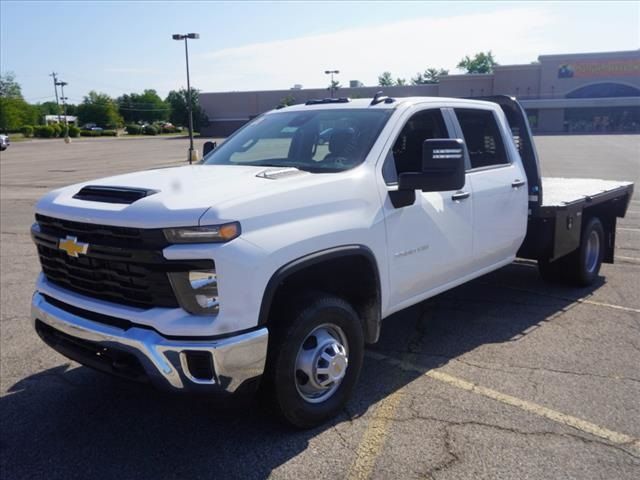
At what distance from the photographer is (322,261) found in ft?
11.7

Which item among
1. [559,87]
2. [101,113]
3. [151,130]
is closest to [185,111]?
[151,130]

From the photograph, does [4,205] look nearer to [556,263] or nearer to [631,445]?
[556,263]

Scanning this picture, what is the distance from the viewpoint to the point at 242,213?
3.17m

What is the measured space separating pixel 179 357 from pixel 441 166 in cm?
196

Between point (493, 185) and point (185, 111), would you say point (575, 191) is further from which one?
point (185, 111)

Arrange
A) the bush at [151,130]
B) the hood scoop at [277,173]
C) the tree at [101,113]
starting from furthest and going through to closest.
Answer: the tree at [101,113]
the bush at [151,130]
the hood scoop at [277,173]

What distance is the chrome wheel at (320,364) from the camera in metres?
3.58

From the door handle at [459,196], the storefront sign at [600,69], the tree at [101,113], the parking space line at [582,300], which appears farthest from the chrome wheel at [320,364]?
the tree at [101,113]

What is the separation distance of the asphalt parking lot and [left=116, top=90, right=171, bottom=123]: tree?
16120 cm

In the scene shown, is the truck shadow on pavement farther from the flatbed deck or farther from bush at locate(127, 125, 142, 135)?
bush at locate(127, 125, 142, 135)

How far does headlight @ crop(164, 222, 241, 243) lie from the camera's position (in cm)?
307

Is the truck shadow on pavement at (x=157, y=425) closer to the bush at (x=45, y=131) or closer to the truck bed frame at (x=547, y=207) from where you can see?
the truck bed frame at (x=547, y=207)

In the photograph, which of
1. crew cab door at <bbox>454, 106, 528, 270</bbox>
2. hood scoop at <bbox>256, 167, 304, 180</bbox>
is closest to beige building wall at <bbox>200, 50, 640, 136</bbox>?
crew cab door at <bbox>454, 106, 528, 270</bbox>

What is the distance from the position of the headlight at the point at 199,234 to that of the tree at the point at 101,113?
5700 inches
